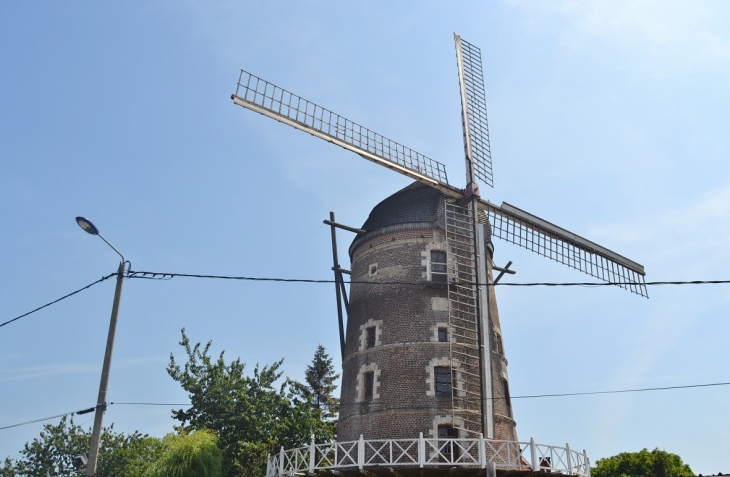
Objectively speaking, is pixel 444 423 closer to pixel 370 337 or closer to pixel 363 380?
pixel 363 380

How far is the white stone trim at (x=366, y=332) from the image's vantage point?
2344cm

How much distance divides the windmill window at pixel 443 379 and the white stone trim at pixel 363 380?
2074 millimetres

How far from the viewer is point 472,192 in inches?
966

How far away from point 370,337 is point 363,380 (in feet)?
5.30

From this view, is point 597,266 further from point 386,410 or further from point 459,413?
point 386,410

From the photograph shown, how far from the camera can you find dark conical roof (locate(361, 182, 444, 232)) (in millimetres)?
24734

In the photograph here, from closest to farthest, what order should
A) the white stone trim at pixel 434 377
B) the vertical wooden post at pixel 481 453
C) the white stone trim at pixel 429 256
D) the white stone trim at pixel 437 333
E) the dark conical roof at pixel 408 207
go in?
the vertical wooden post at pixel 481 453 → the white stone trim at pixel 434 377 → the white stone trim at pixel 437 333 → the white stone trim at pixel 429 256 → the dark conical roof at pixel 408 207

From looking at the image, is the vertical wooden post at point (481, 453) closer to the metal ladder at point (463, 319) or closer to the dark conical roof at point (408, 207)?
the metal ladder at point (463, 319)

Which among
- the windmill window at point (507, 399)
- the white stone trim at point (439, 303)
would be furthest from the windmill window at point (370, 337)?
the windmill window at point (507, 399)

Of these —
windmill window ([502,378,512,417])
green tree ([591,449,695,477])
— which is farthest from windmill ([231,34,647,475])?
green tree ([591,449,695,477])

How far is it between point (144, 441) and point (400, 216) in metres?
33.5

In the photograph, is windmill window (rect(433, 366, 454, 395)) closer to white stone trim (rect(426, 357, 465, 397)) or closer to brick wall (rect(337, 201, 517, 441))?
white stone trim (rect(426, 357, 465, 397))

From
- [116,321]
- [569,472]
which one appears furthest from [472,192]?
[116,321]

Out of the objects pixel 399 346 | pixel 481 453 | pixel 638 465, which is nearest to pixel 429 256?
pixel 399 346
